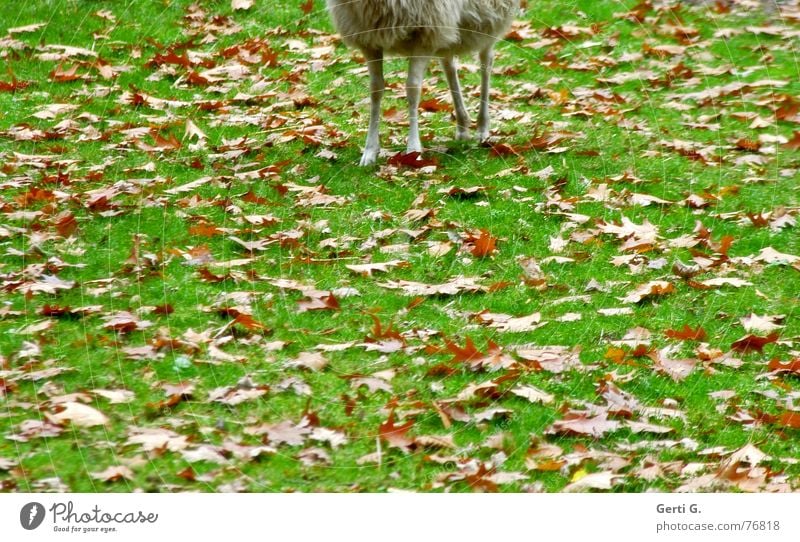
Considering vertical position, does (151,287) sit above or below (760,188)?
above

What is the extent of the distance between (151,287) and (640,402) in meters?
3.21

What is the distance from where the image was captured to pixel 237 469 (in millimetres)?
4723

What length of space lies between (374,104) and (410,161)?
60cm

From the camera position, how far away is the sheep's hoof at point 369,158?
8.86 metres

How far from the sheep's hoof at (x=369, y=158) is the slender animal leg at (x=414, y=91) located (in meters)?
0.30

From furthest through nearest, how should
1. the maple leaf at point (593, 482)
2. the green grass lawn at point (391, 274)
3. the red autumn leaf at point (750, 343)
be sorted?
the red autumn leaf at point (750, 343) → the green grass lawn at point (391, 274) → the maple leaf at point (593, 482)

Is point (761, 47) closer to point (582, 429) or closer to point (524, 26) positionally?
point (524, 26)

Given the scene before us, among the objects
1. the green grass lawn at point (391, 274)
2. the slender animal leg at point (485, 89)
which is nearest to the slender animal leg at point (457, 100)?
the slender animal leg at point (485, 89)

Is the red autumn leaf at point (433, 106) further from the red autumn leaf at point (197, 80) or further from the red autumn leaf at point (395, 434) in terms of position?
the red autumn leaf at point (395, 434)

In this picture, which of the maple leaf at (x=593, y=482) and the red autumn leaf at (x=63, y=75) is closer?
the maple leaf at (x=593, y=482)

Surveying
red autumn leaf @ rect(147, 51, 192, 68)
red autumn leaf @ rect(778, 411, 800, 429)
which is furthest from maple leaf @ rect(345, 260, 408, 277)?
red autumn leaf @ rect(147, 51, 192, 68)

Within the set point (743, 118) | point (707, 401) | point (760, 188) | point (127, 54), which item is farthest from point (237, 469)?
point (127, 54)

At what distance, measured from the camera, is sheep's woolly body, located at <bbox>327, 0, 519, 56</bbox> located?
27.0ft

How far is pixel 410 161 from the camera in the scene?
8773 mm
